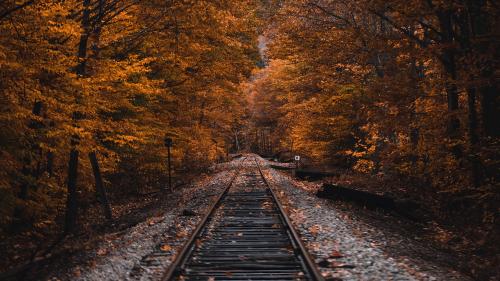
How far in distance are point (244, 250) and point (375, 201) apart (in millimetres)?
6755

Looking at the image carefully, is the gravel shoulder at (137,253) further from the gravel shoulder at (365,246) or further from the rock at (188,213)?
the gravel shoulder at (365,246)

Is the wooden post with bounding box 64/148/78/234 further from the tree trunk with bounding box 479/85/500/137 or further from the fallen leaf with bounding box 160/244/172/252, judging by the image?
the tree trunk with bounding box 479/85/500/137

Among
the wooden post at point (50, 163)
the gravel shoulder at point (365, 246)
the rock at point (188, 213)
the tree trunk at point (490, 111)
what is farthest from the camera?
the wooden post at point (50, 163)

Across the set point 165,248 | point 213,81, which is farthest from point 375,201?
point 213,81

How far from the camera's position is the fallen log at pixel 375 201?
12.1m

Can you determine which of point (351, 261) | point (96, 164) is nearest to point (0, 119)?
point (96, 164)

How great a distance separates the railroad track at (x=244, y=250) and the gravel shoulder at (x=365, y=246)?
1.23ft

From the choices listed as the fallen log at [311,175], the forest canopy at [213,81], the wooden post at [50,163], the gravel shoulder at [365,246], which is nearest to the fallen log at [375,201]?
the gravel shoulder at [365,246]

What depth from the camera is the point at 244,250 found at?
783 centimetres

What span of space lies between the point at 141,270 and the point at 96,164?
7.97 metres

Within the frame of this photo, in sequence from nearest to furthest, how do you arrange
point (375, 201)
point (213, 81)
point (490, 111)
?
1. point (490, 111)
2. point (375, 201)
3. point (213, 81)

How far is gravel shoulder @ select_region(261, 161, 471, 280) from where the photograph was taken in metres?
6.59

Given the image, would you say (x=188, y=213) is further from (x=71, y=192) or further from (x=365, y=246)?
(x=365, y=246)

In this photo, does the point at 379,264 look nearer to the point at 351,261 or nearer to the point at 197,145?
the point at 351,261
